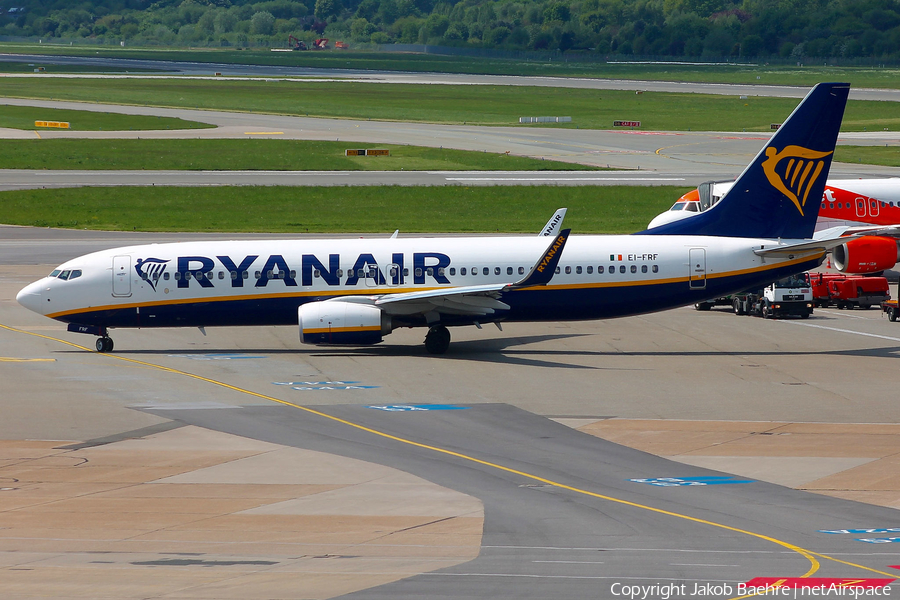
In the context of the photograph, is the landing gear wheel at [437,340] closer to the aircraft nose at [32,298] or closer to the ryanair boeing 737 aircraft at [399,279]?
the ryanair boeing 737 aircraft at [399,279]

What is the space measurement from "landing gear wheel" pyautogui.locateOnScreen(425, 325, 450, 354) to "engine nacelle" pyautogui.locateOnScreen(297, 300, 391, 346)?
192 cm

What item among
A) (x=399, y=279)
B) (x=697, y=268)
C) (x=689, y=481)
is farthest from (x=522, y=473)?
(x=697, y=268)

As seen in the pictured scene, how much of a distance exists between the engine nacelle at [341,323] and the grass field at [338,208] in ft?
106

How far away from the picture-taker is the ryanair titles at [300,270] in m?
41.4

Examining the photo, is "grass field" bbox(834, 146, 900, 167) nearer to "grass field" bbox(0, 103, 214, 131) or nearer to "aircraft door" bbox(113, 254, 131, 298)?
"grass field" bbox(0, 103, 214, 131)

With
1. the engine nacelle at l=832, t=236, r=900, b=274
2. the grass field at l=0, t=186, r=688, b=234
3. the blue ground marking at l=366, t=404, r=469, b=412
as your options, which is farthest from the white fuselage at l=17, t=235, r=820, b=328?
the grass field at l=0, t=186, r=688, b=234

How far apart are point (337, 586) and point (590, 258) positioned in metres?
25.8

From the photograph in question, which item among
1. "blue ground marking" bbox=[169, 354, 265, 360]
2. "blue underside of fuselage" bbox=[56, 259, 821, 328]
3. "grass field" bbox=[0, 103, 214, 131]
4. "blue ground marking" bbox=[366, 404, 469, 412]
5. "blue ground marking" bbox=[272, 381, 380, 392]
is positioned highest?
"grass field" bbox=[0, 103, 214, 131]

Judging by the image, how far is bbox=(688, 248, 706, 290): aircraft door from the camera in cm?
4188

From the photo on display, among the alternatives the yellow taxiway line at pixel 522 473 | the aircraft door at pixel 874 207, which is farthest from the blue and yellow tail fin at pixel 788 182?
the aircraft door at pixel 874 207

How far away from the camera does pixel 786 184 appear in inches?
1703

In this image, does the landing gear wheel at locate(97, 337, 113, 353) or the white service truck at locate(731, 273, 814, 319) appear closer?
the landing gear wheel at locate(97, 337, 113, 353)

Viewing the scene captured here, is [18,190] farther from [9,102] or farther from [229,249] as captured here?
[9,102]

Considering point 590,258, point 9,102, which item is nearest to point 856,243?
point 590,258
